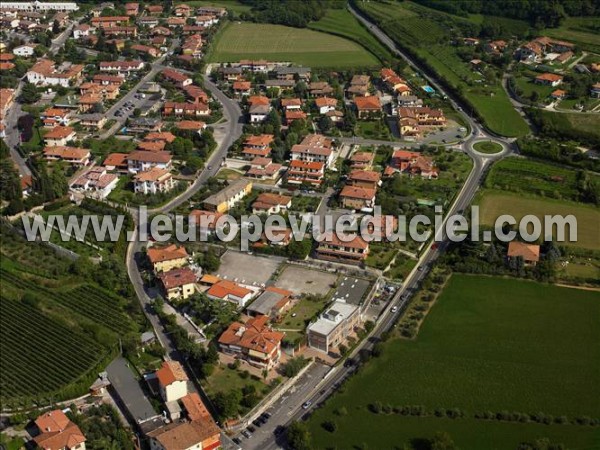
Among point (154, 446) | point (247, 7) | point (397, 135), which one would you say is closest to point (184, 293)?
point (154, 446)

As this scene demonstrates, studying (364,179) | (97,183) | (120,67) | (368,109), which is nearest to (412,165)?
(364,179)

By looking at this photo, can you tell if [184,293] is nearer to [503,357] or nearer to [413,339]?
[413,339]

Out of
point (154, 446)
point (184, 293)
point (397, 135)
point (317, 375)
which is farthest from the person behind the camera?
point (397, 135)

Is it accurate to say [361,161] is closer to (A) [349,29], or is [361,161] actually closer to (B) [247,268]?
(B) [247,268]

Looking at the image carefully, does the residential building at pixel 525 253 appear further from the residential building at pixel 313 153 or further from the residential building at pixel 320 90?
the residential building at pixel 320 90

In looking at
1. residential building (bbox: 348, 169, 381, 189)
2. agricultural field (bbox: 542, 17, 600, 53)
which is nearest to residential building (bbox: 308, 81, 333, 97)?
residential building (bbox: 348, 169, 381, 189)

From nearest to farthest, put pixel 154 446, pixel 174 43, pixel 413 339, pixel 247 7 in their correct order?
pixel 154 446
pixel 413 339
pixel 174 43
pixel 247 7
